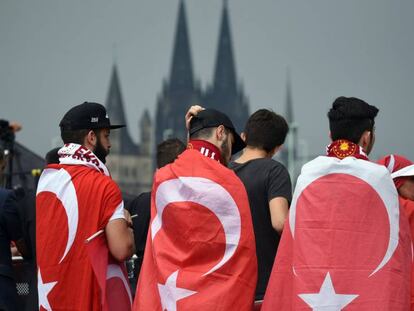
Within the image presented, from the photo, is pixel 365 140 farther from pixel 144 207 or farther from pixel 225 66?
pixel 225 66

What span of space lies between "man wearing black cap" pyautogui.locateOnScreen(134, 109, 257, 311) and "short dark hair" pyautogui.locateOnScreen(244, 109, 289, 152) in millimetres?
525

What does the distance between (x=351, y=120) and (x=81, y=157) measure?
4.31ft

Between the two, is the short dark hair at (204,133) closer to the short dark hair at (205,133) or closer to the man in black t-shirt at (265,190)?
the short dark hair at (205,133)

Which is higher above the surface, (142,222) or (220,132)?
(220,132)

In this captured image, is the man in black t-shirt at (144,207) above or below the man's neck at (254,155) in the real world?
below

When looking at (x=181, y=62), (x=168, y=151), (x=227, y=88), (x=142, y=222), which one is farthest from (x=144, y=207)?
(x=227, y=88)

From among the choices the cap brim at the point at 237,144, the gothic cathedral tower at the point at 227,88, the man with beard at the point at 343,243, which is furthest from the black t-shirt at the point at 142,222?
the gothic cathedral tower at the point at 227,88

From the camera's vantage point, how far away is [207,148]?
211 inches

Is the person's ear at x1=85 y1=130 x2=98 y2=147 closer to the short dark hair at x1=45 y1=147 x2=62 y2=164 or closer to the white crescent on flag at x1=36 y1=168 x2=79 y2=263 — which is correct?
the white crescent on flag at x1=36 y1=168 x2=79 y2=263

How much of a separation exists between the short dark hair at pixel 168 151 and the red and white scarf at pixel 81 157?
2.40ft

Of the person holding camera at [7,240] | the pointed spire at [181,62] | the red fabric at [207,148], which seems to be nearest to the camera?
the red fabric at [207,148]

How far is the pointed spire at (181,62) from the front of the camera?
185m

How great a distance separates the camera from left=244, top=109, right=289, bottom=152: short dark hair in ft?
19.1

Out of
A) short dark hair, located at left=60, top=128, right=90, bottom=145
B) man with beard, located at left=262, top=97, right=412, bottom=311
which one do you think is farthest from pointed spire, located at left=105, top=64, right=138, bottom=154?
man with beard, located at left=262, top=97, right=412, bottom=311
